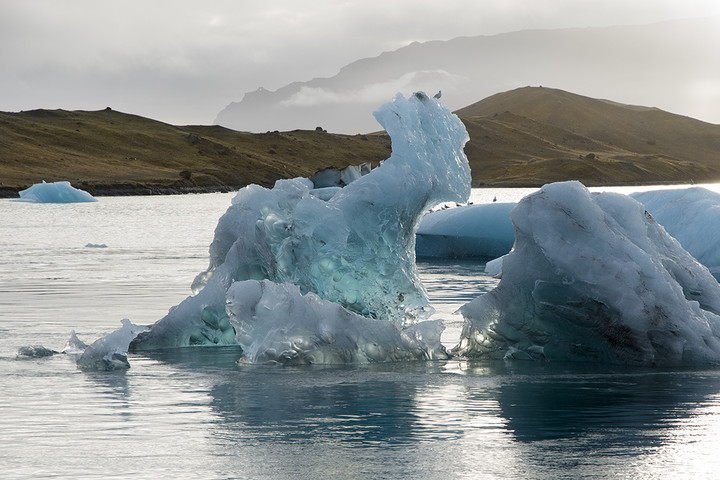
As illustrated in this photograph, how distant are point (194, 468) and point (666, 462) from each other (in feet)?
11.8

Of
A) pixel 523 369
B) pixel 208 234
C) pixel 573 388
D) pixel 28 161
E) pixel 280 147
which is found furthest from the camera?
pixel 280 147

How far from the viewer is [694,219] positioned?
25.6 meters

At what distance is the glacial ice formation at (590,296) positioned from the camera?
12750 millimetres

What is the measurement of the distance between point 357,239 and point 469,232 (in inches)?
702

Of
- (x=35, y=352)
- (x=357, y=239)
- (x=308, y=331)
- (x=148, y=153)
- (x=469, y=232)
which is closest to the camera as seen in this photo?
(x=308, y=331)

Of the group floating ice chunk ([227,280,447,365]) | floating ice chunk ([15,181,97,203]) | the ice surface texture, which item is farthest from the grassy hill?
floating ice chunk ([227,280,447,365])

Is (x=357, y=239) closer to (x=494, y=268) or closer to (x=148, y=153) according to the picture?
(x=494, y=268)

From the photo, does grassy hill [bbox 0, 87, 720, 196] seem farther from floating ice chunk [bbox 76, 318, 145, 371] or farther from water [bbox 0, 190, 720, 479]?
water [bbox 0, 190, 720, 479]

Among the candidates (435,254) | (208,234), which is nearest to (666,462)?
(435,254)

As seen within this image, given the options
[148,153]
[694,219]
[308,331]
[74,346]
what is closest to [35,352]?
[74,346]

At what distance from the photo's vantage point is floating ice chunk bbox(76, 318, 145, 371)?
12797 mm

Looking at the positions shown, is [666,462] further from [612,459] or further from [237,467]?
[237,467]

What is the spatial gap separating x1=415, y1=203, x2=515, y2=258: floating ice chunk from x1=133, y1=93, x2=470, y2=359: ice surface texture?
16341 mm

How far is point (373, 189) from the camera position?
49.4 ft
